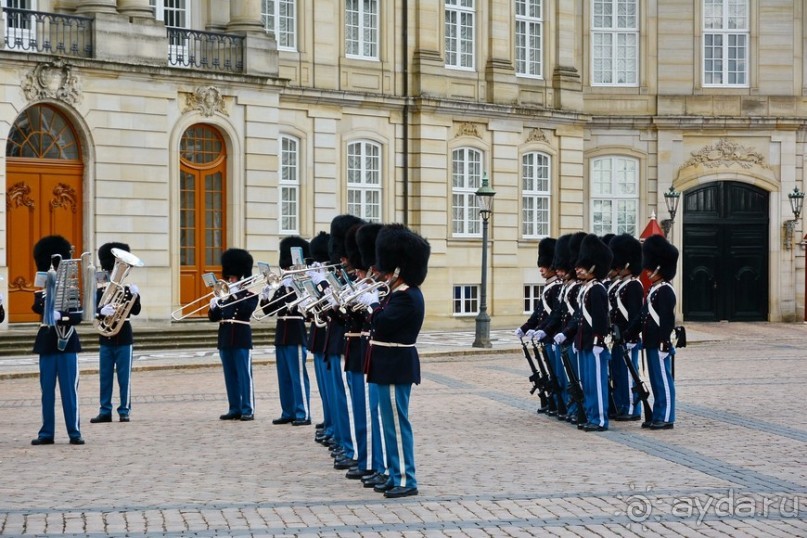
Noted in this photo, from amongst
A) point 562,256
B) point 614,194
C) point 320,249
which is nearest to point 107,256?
point 320,249

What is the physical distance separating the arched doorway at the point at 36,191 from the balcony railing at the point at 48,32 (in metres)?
1.01

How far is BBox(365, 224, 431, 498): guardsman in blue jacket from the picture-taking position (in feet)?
35.0

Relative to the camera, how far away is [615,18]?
3534 centimetres

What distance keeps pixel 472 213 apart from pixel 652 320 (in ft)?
59.2

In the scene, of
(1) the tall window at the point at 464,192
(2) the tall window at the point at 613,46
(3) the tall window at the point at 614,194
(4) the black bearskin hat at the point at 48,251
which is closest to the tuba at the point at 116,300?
(4) the black bearskin hat at the point at 48,251

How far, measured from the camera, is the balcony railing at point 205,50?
26.9 meters

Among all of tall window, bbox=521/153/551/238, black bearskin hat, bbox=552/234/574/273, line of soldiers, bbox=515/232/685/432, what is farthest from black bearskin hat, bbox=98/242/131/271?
tall window, bbox=521/153/551/238

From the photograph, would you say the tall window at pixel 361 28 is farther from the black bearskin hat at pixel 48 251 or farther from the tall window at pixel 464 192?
the black bearskin hat at pixel 48 251

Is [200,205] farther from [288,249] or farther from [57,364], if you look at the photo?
[57,364]

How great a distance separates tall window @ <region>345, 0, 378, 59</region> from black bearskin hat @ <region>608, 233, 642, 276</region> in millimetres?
15958

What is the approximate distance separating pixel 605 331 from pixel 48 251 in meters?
5.29

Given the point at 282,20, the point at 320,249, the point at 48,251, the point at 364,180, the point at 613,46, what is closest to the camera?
the point at 320,249

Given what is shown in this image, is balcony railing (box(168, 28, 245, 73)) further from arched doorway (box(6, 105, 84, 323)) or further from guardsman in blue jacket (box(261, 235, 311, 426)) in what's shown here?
guardsman in blue jacket (box(261, 235, 311, 426))

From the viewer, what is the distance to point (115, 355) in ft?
50.9
